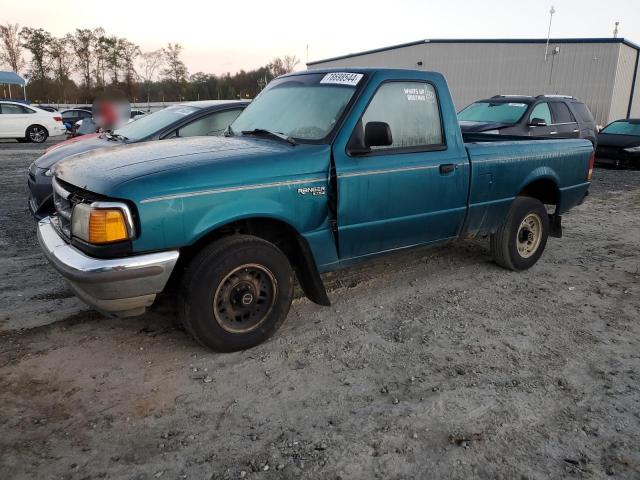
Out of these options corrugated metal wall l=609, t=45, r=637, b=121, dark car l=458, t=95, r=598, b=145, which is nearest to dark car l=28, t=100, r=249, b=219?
dark car l=458, t=95, r=598, b=145

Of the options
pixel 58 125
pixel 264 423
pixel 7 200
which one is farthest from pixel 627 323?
pixel 58 125

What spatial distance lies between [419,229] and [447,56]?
31014 mm

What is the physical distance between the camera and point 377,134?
11.8 ft

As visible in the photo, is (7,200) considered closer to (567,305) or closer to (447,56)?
(567,305)

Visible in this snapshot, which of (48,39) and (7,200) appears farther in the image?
(48,39)

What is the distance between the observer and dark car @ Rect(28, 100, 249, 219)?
6.13 metres

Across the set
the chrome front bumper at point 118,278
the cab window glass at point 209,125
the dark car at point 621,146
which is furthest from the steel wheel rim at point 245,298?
the dark car at point 621,146

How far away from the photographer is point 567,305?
4422mm

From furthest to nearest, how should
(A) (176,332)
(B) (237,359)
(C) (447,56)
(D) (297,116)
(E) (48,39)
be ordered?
1. (E) (48,39)
2. (C) (447,56)
3. (D) (297,116)
4. (A) (176,332)
5. (B) (237,359)

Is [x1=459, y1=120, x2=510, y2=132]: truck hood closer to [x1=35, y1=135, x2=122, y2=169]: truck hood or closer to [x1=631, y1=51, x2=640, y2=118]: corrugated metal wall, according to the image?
[x1=35, y1=135, x2=122, y2=169]: truck hood

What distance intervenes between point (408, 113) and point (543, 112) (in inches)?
Answer: 323

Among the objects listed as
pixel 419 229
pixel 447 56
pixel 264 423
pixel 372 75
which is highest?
pixel 447 56

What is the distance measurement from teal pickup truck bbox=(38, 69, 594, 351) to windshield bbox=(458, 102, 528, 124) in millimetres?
6422

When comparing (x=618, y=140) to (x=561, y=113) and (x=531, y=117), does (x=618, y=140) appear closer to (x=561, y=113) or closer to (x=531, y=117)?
(x=561, y=113)
